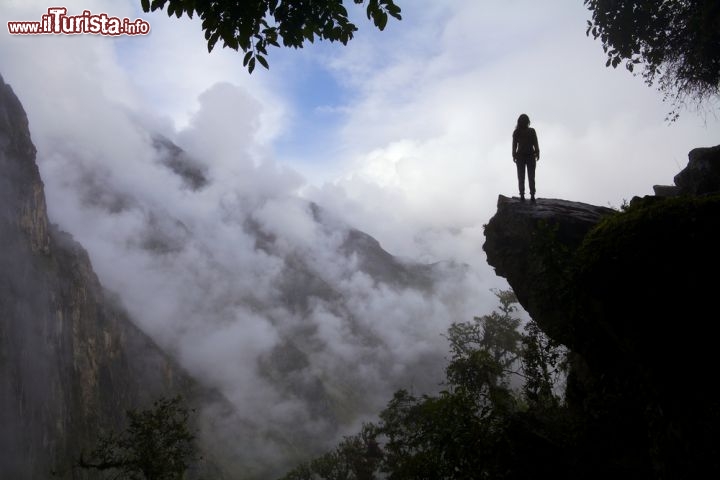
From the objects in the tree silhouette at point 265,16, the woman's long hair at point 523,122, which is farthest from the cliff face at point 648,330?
the woman's long hair at point 523,122

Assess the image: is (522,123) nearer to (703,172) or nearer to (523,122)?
(523,122)

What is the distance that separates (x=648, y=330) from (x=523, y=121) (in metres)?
9.24

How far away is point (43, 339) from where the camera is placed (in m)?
89.9

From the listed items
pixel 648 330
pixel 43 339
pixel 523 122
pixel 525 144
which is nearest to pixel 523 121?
pixel 523 122

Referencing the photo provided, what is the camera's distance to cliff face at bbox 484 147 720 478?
5.25 m

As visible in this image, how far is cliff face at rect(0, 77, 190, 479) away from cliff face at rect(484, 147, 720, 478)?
98.0 m

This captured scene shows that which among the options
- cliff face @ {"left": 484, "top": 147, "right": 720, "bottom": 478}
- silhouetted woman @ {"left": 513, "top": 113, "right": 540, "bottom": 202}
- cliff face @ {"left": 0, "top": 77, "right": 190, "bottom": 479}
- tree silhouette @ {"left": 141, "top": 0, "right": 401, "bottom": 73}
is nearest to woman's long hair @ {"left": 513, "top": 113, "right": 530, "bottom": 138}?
silhouetted woman @ {"left": 513, "top": 113, "right": 540, "bottom": 202}

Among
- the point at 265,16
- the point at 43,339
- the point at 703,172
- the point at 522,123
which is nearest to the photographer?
the point at 265,16

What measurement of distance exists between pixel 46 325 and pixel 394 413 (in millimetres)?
97154

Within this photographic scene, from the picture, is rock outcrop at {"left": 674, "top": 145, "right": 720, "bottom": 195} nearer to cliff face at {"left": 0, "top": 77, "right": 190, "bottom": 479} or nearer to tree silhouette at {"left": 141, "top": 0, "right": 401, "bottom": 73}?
tree silhouette at {"left": 141, "top": 0, "right": 401, "bottom": 73}

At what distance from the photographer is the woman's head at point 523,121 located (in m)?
13.3

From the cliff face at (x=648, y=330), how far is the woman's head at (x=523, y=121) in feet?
21.7

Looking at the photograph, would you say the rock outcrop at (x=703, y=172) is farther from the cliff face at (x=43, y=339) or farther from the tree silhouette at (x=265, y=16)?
the cliff face at (x=43, y=339)

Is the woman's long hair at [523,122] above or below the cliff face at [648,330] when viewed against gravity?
above
